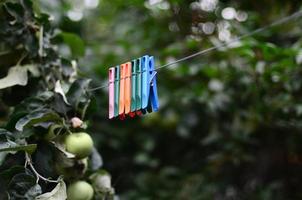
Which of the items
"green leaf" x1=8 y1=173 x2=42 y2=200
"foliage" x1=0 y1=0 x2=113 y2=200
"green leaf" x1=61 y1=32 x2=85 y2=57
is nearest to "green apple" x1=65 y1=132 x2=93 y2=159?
Result: "foliage" x1=0 y1=0 x2=113 y2=200

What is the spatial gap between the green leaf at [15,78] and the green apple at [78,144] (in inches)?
7.1

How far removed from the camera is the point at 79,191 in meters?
1.00

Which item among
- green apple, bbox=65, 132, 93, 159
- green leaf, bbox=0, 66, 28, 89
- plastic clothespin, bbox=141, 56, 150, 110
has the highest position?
green leaf, bbox=0, 66, 28, 89

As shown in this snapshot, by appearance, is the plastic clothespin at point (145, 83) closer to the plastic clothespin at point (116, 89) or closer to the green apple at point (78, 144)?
the plastic clothespin at point (116, 89)

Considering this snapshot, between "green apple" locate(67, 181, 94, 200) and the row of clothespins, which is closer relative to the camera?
the row of clothespins

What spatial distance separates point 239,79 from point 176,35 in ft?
1.21

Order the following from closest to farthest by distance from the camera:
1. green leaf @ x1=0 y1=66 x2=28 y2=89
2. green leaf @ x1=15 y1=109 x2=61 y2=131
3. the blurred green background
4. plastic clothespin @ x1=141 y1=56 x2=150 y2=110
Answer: plastic clothespin @ x1=141 y1=56 x2=150 y2=110 → green leaf @ x1=15 y1=109 x2=61 y2=131 → green leaf @ x1=0 y1=66 x2=28 y2=89 → the blurred green background

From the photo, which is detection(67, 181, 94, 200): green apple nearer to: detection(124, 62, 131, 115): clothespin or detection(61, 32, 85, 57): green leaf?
detection(124, 62, 131, 115): clothespin

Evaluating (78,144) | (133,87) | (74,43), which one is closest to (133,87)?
(133,87)

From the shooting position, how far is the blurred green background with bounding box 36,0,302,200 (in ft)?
5.17

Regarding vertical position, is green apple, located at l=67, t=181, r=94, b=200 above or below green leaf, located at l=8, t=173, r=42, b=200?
above

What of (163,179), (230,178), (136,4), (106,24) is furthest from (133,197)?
(106,24)

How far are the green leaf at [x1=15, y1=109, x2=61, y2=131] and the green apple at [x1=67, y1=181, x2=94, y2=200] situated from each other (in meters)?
0.13

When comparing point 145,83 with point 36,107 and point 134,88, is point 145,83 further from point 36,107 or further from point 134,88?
point 36,107
